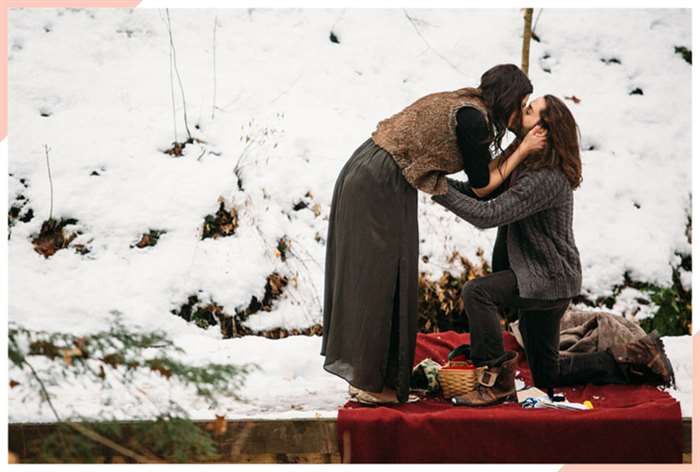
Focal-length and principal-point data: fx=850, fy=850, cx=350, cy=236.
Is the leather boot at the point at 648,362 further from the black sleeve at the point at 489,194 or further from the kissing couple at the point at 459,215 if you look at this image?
the black sleeve at the point at 489,194

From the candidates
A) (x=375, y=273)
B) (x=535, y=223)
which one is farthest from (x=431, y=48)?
(x=375, y=273)

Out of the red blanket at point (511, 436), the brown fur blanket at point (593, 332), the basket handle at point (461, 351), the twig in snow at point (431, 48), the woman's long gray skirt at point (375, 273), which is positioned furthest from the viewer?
the twig in snow at point (431, 48)

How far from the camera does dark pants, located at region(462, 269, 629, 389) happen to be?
3496mm

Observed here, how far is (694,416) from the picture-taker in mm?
3328

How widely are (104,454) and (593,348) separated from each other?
2.42 m

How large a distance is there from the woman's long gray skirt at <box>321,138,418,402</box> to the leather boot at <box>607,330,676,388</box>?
104cm

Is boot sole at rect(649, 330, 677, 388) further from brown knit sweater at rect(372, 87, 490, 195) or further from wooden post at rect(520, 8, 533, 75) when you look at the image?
wooden post at rect(520, 8, 533, 75)

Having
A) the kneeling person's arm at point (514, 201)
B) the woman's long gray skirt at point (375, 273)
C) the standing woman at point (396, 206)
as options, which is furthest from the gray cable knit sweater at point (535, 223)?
the woman's long gray skirt at point (375, 273)

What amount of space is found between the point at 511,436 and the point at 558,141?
3.90 ft

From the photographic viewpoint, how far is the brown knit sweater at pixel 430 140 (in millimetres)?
3320

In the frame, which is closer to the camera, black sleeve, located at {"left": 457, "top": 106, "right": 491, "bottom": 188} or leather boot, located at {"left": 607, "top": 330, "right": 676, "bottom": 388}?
black sleeve, located at {"left": 457, "top": 106, "right": 491, "bottom": 188}

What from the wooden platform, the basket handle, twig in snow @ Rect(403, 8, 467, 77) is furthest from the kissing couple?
→ twig in snow @ Rect(403, 8, 467, 77)

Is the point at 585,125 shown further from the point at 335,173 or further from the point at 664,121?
the point at 335,173

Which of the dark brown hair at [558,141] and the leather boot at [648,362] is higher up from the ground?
the dark brown hair at [558,141]
